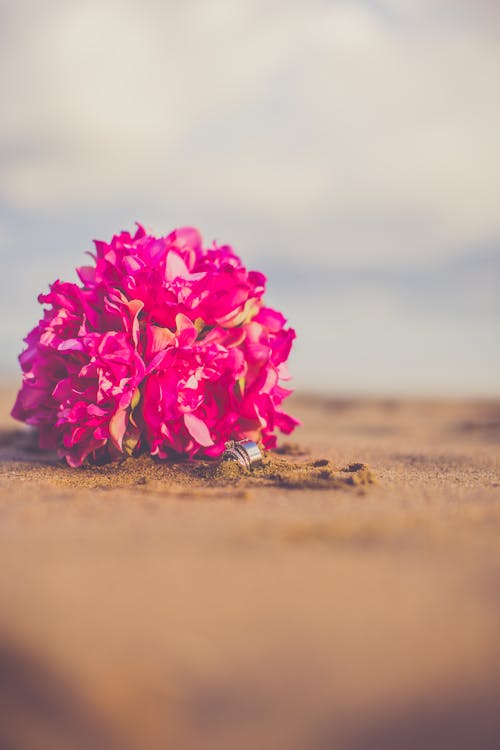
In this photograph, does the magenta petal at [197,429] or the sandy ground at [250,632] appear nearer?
the sandy ground at [250,632]

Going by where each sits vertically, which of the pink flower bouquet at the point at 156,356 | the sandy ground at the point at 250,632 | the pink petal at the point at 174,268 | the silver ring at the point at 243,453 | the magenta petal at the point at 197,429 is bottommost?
the sandy ground at the point at 250,632

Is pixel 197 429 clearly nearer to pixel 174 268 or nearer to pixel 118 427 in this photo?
pixel 118 427

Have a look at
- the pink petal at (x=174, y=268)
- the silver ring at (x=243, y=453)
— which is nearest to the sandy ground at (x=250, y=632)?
the silver ring at (x=243, y=453)

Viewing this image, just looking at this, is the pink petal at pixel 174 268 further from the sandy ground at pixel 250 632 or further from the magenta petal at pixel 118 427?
the sandy ground at pixel 250 632

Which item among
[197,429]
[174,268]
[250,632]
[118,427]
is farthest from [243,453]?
[250,632]

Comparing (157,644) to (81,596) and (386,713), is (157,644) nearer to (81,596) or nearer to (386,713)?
(81,596)

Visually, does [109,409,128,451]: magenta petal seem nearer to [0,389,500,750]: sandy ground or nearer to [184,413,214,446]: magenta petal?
[184,413,214,446]: magenta petal
